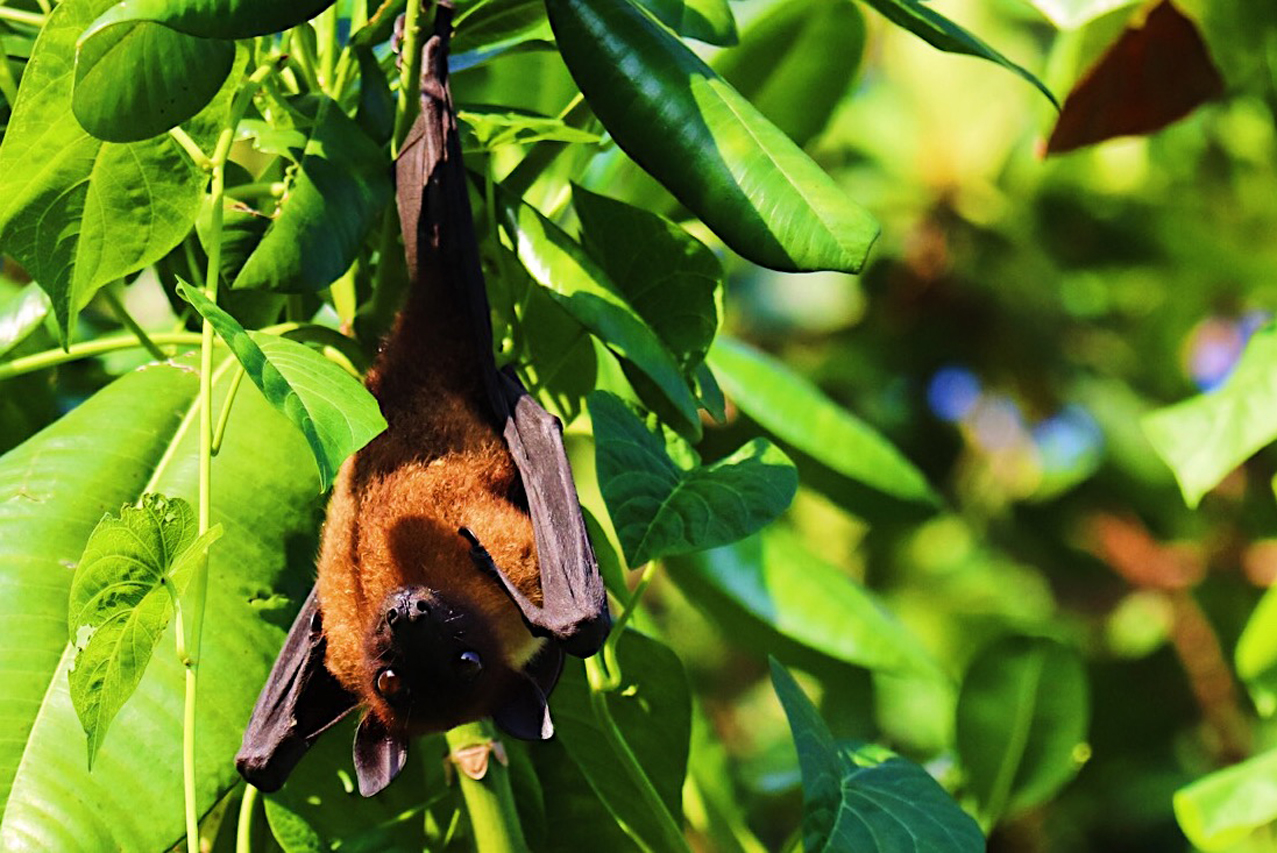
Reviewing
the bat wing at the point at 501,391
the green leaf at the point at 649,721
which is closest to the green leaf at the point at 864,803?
the green leaf at the point at 649,721

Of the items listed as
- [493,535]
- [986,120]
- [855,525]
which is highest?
[493,535]

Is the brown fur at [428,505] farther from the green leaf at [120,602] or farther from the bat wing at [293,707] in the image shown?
the green leaf at [120,602]

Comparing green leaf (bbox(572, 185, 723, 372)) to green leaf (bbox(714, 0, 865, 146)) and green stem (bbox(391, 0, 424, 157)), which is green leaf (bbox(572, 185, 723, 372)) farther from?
green leaf (bbox(714, 0, 865, 146))

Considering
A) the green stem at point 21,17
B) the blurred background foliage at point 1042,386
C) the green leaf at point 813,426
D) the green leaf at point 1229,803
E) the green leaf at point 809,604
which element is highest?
the green stem at point 21,17

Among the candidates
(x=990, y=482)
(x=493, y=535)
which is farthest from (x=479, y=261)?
(x=990, y=482)

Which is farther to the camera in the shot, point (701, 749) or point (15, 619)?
point (701, 749)

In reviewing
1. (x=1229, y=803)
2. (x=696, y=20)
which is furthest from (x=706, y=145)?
(x=1229, y=803)

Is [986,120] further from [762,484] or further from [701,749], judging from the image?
[762,484]

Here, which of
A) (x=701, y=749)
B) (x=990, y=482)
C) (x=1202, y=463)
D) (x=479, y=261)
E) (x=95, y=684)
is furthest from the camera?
(x=990, y=482)
